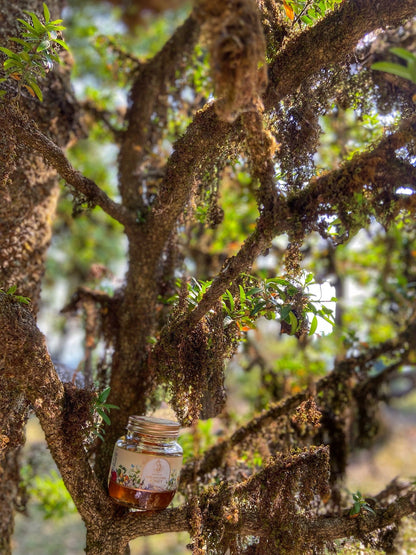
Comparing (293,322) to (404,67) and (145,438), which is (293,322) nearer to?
(145,438)

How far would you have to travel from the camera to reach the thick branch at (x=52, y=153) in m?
1.56

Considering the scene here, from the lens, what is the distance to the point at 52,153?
1.66m

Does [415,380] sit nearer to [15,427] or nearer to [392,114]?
[392,114]

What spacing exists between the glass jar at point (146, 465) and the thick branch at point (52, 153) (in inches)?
33.4

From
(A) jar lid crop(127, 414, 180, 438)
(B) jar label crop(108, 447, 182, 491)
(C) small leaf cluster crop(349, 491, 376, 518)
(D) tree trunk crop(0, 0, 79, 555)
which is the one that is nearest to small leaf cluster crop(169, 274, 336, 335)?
(A) jar lid crop(127, 414, 180, 438)

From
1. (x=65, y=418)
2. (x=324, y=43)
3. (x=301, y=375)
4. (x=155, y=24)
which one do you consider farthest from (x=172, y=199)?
(x=155, y=24)

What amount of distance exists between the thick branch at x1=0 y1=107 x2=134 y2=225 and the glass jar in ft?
2.79

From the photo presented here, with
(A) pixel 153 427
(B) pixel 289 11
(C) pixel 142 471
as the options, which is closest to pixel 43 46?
(B) pixel 289 11

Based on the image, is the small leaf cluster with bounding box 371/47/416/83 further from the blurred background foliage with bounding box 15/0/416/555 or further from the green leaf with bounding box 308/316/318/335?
the green leaf with bounding box 308/316/318/335

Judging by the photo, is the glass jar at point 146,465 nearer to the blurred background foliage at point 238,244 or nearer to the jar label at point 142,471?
the jar label at point 142,471

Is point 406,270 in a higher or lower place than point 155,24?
lower

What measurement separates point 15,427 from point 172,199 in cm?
97

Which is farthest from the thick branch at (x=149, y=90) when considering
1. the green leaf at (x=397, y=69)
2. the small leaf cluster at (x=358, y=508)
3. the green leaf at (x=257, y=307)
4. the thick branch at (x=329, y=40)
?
the small leaf cluster at (x=358, y=508)

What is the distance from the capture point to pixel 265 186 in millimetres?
1448
